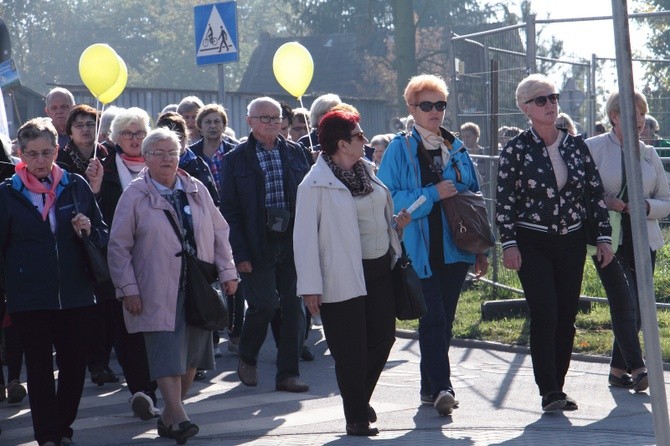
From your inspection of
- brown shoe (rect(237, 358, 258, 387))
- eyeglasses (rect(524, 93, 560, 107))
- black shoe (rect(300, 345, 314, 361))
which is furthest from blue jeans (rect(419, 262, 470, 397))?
black shoe (rect(300, 345, 314, 361))

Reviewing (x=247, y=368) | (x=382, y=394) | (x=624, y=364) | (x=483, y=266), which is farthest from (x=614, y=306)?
(x=247, y=368)

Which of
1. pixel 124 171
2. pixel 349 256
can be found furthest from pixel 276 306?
pixel 349 256

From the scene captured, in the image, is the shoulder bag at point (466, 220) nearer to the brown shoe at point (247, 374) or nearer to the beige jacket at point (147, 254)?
the beige jacket at point (147, 254)

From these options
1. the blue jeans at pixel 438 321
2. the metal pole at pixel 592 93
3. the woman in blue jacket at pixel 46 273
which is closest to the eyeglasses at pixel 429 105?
the blue jeans at pixel 438 321

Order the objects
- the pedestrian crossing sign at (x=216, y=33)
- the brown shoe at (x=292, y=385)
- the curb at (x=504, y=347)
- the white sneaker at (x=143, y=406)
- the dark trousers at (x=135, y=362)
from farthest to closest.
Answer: the pedestrian crossing sign at (x=216, y=33) < the curb at (x=504, y=347) < the brown shoe at (x=292, y=385) < the dark trousers at (x=135, y=362) < the white sneaker at (x=143, y=406)

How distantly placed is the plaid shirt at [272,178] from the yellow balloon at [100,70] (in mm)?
1189

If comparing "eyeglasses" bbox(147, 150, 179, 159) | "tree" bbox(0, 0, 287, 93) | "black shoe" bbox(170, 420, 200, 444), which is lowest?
"black shoe" bbox(170, 420, 200, 444)

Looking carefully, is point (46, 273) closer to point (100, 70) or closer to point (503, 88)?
point (100, 70)

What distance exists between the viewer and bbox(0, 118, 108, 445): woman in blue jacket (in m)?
6.86

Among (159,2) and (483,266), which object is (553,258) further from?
(159,2)

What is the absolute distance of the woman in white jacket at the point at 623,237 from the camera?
840 cm

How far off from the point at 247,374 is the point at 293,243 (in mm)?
1830

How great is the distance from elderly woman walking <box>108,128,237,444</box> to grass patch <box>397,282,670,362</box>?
3701 millimetres

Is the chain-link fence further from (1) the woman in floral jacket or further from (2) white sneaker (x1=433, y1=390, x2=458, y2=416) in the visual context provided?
(2) white sneaker (x1=433, y1=390, x2=458, y2=416)
